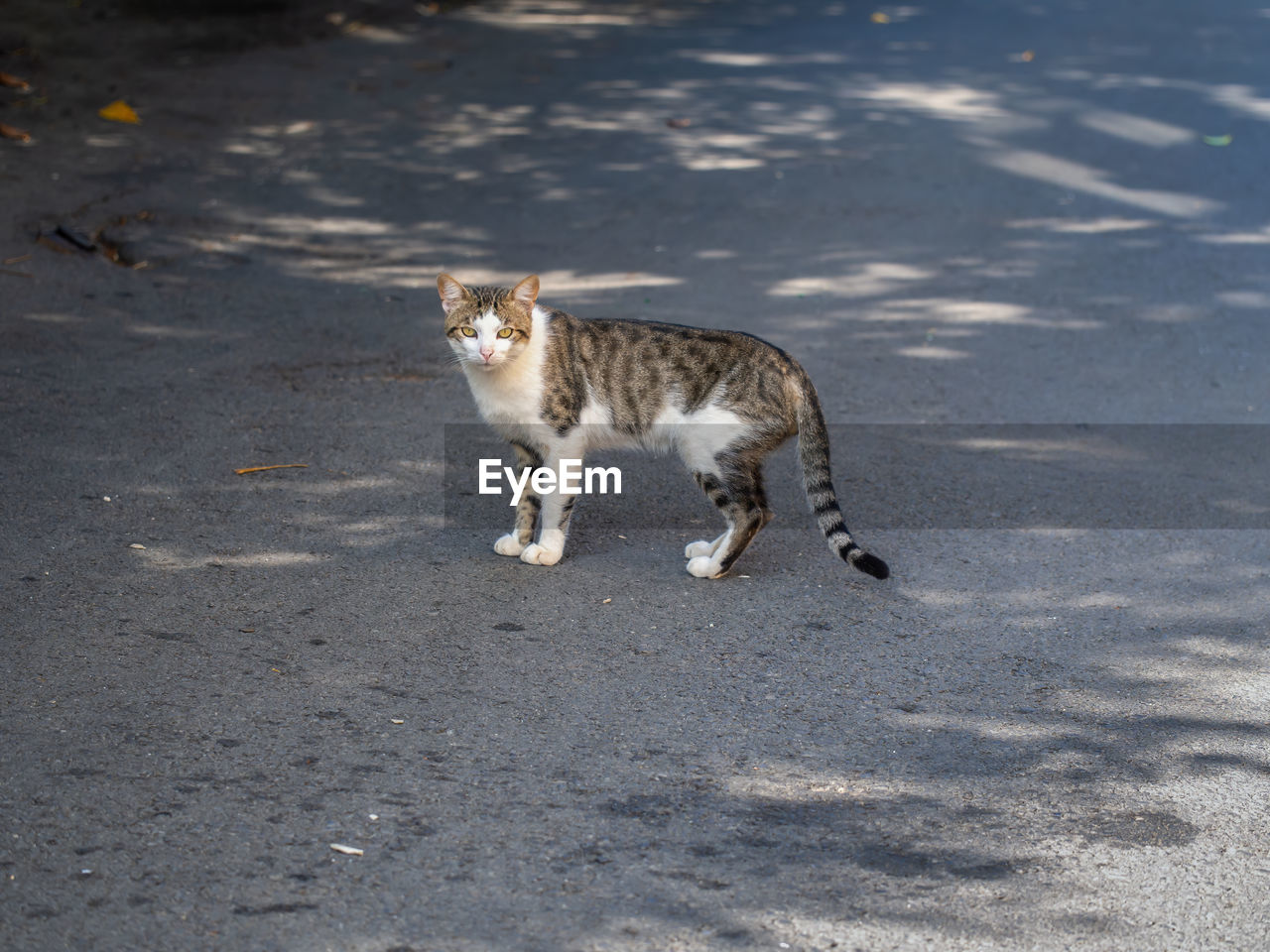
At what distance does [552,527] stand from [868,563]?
51.4 inches

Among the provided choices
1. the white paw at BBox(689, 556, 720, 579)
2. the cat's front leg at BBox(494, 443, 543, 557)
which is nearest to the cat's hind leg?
the white paw at BBox(689, 556, 720, 579)

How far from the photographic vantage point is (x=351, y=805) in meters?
3.53

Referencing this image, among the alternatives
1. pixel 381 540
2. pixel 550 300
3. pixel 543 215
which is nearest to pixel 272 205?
pixel 543 215

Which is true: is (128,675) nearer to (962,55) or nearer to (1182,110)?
(1182,110)

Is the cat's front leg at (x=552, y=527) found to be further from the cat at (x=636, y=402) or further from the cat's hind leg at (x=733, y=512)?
the cat's hind leg at (x=733, y=512)

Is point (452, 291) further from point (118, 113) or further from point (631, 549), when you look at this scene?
point (118, 113)

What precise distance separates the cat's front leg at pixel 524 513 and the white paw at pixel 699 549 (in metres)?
0.66

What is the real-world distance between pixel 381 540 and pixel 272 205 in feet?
16.5

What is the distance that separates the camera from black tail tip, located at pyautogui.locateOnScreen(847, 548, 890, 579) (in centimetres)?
477

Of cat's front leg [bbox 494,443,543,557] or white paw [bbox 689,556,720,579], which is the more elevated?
cat's front leg [bbox 494,443,543,557]

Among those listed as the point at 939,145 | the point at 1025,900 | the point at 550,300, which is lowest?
the point at 1025,900

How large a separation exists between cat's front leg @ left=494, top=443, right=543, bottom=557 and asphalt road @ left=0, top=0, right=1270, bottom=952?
0.10 metres

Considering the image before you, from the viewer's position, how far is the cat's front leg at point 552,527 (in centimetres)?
516

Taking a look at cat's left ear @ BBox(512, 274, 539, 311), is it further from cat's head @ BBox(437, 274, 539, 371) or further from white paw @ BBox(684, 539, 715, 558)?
white paw @ BBox(684, 539, 715, 558)
